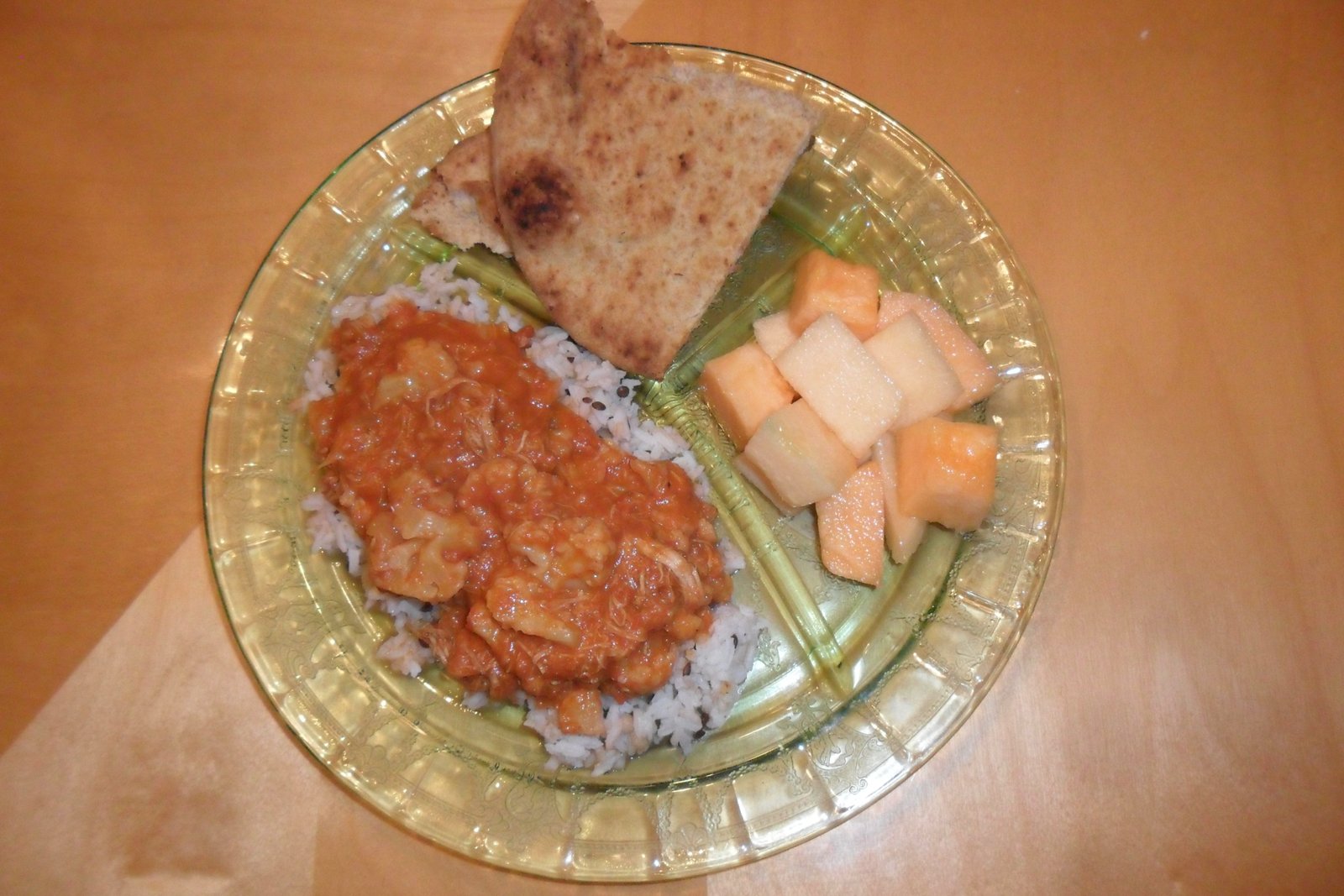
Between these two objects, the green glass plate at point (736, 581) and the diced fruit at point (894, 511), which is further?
the diced fruit at point (894, 511)

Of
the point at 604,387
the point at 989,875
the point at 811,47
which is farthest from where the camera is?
the point at 811,47

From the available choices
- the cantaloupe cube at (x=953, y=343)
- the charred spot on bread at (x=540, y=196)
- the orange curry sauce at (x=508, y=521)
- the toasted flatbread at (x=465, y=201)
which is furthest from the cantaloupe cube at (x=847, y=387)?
the toasted flatbread at (x=465, y=201)

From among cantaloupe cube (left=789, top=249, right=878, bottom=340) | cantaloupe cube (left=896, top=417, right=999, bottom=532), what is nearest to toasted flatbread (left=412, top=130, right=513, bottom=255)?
cantaloupe cube (left=789, top=249, right=878, bottom=340)

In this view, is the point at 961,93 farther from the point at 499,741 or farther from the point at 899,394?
the point at 499,741

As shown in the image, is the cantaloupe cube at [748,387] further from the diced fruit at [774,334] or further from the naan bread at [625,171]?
the naan bread at [625,171]

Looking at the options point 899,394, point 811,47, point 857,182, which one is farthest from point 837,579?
point 811,47

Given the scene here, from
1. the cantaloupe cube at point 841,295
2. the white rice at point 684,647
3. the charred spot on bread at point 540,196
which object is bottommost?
the white rice at point 684,647

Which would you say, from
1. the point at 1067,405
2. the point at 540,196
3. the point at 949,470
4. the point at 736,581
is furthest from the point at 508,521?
the point at 1067,405
